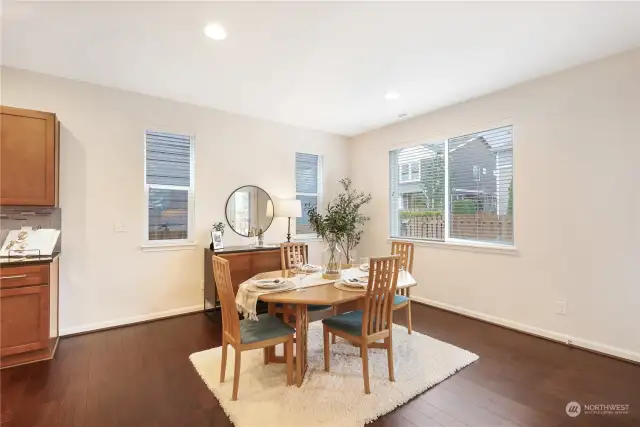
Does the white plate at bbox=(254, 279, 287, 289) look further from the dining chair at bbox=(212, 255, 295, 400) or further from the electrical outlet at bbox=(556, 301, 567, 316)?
the electrical outlet at bbox=(556, 301, 567, 316)

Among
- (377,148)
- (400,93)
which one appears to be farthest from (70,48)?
(377,148)

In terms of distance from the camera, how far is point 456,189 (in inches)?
170

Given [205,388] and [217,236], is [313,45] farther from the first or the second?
[205,388]

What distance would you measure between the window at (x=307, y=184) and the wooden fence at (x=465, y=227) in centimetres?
150

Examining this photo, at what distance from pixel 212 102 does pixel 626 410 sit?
15.8ft

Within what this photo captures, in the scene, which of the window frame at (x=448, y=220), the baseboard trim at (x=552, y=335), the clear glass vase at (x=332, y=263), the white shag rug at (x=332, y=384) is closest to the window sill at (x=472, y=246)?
the window frame at (x=448, y=220)

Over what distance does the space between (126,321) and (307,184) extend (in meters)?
3.17

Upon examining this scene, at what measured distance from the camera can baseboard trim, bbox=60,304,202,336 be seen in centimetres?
345

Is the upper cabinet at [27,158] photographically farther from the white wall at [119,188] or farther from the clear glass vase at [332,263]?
the clear glass vase at [332,263]

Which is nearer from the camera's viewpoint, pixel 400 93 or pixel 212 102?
pixel 400 93

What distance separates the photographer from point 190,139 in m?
4.22

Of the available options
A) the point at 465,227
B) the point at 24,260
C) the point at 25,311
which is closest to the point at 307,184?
the point at 465,227

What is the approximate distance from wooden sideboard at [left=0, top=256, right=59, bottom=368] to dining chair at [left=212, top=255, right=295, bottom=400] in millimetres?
1697

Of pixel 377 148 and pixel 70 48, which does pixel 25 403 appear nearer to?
pixel 70 48
